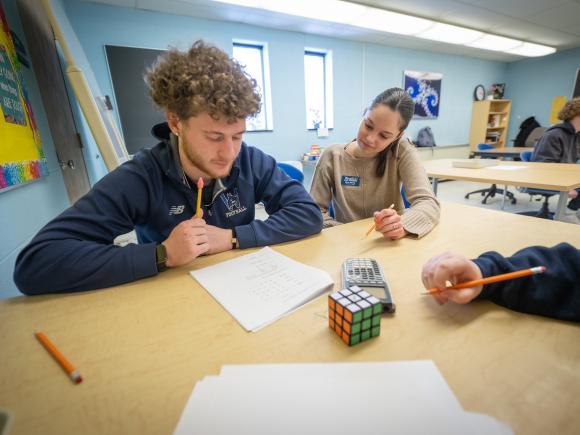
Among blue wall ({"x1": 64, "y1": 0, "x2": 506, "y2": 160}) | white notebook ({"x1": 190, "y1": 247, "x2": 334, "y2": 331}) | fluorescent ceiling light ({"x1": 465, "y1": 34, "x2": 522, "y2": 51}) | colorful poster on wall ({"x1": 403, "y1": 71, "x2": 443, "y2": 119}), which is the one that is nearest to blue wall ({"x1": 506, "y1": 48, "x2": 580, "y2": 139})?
blue wall ({"x1": 64, "y1": 0, "x2": 506, "y2": 160})

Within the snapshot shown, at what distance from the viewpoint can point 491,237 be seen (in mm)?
885

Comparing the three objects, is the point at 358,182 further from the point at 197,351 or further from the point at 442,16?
the point at 442,16

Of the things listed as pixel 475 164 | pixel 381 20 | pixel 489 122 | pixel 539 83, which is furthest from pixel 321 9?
pixel 539 83

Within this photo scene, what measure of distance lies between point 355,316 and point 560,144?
3.28 metres

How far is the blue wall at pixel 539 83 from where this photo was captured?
18.2 feet

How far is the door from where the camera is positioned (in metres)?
1.60

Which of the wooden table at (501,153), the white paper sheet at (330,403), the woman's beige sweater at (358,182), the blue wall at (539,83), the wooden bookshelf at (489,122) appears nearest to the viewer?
the white paper sheet at (330,403)

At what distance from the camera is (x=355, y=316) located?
44 cm

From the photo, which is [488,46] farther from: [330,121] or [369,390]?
[369,390]

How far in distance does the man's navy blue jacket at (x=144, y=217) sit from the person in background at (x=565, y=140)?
2861mm

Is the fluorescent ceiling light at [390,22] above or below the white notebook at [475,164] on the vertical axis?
above

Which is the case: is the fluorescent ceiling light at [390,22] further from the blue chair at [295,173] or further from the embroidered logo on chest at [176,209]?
the embroidered logo on chest at [176,209]

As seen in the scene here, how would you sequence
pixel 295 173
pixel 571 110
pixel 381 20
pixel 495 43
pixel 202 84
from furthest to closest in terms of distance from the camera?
pixel 495 43 < pixel 381 20 < pixel 571 110 < pixel 295 173 < pixel 202 84

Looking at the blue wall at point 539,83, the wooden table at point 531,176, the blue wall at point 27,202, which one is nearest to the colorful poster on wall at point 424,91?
the blue wall at point 539,83
